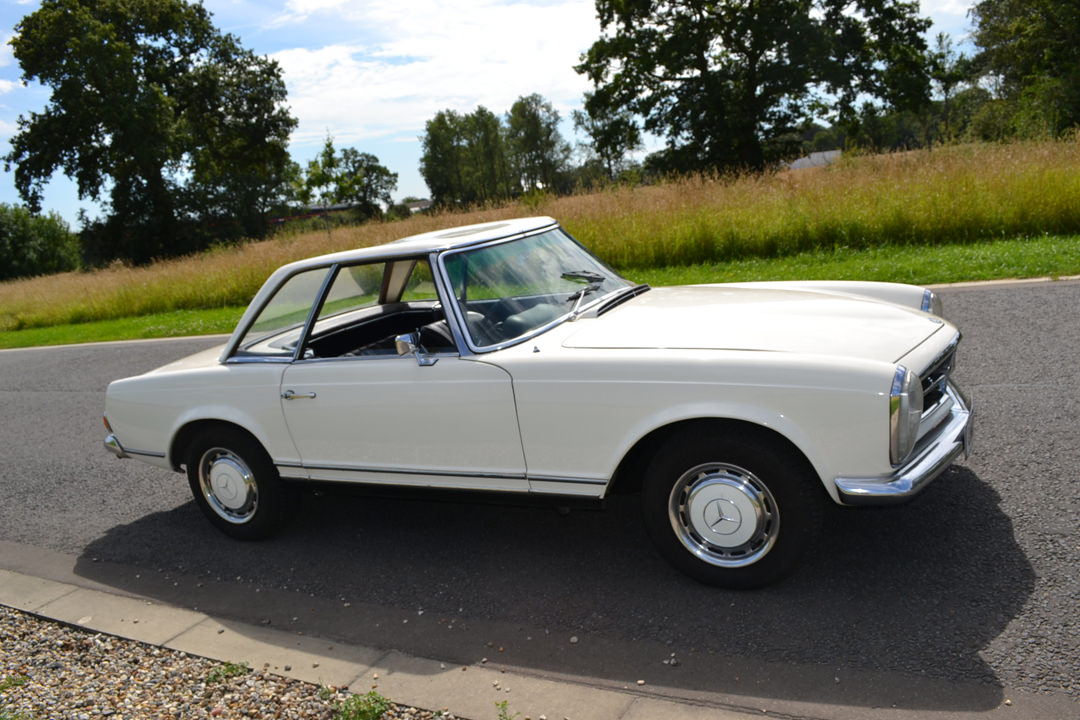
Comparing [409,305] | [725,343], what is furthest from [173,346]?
[725,343]

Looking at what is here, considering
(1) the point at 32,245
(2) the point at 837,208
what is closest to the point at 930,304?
(2) the point at 837,208

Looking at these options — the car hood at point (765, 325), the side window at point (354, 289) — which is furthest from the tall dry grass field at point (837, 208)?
the side window at point (354, 289)

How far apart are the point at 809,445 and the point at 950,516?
4.07 feet

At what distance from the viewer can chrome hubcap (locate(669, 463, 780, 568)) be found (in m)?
3.26

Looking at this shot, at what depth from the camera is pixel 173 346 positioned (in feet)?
39.0

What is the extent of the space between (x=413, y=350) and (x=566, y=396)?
810 millimetres

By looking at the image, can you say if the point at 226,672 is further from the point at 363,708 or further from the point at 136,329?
the point at 136,329

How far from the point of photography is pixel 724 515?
3.31 meters

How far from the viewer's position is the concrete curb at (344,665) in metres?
2.86

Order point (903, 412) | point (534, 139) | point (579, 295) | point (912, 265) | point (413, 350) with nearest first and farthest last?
point (903, 412) < point (413, 350) < point (579, 295) < point (912, 265) < point (534, 139)

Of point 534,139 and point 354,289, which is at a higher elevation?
point 534,139

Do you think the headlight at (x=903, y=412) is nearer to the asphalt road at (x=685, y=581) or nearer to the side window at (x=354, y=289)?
the asphalt road at (x=685, y=581)

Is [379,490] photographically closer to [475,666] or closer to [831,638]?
[475,666]

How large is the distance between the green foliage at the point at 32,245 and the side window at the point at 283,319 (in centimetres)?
6089
